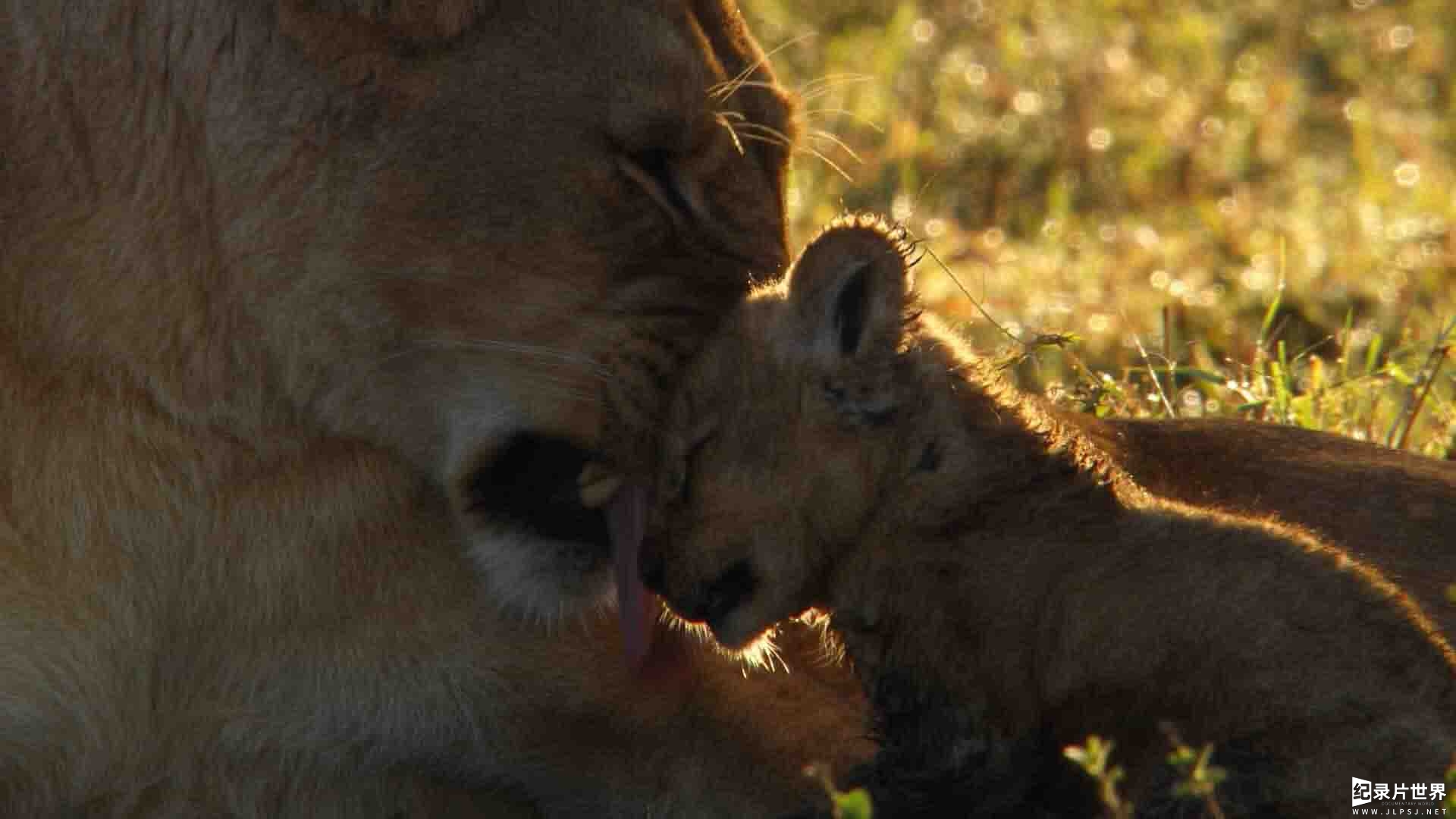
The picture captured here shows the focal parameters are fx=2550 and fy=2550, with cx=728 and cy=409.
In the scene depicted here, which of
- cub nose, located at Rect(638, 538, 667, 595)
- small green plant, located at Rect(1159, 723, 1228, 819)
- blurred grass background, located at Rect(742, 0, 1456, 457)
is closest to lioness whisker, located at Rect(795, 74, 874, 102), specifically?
blurred grass background, located at Rect(742, 0, 1456, 457)

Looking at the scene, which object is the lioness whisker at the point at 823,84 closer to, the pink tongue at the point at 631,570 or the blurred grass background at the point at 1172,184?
the blurred grass background at the point at 1172,184

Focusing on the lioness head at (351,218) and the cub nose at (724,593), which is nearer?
the cub nose at (724,593)

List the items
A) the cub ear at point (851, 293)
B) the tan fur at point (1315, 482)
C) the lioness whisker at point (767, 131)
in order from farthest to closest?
the lioness whisker at point (767, 131) → the tan fur at point (1315, 482) → the cub ear at point (851, 293)

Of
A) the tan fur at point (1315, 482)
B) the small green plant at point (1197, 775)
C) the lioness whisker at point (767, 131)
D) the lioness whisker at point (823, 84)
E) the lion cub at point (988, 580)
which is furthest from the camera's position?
the lioness whisker at point (823, 84)

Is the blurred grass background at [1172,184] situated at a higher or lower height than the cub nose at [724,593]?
lower

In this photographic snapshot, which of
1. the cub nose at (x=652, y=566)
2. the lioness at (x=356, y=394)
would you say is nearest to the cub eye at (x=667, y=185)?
the lioness at (x=356, y=394)

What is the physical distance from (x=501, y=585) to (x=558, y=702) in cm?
16

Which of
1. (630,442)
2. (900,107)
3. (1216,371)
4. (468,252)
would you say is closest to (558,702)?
(630,442)

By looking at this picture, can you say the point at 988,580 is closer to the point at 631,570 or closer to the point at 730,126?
the point at 631,570

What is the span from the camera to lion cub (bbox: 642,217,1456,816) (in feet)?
7.99

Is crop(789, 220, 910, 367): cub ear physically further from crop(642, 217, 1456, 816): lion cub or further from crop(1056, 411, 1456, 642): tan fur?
crop(1056, 411, 1456, 642): tan fur

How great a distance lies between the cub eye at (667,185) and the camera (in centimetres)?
305

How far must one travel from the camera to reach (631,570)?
3023 mm

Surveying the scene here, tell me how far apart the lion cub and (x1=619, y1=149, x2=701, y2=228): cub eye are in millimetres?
229
